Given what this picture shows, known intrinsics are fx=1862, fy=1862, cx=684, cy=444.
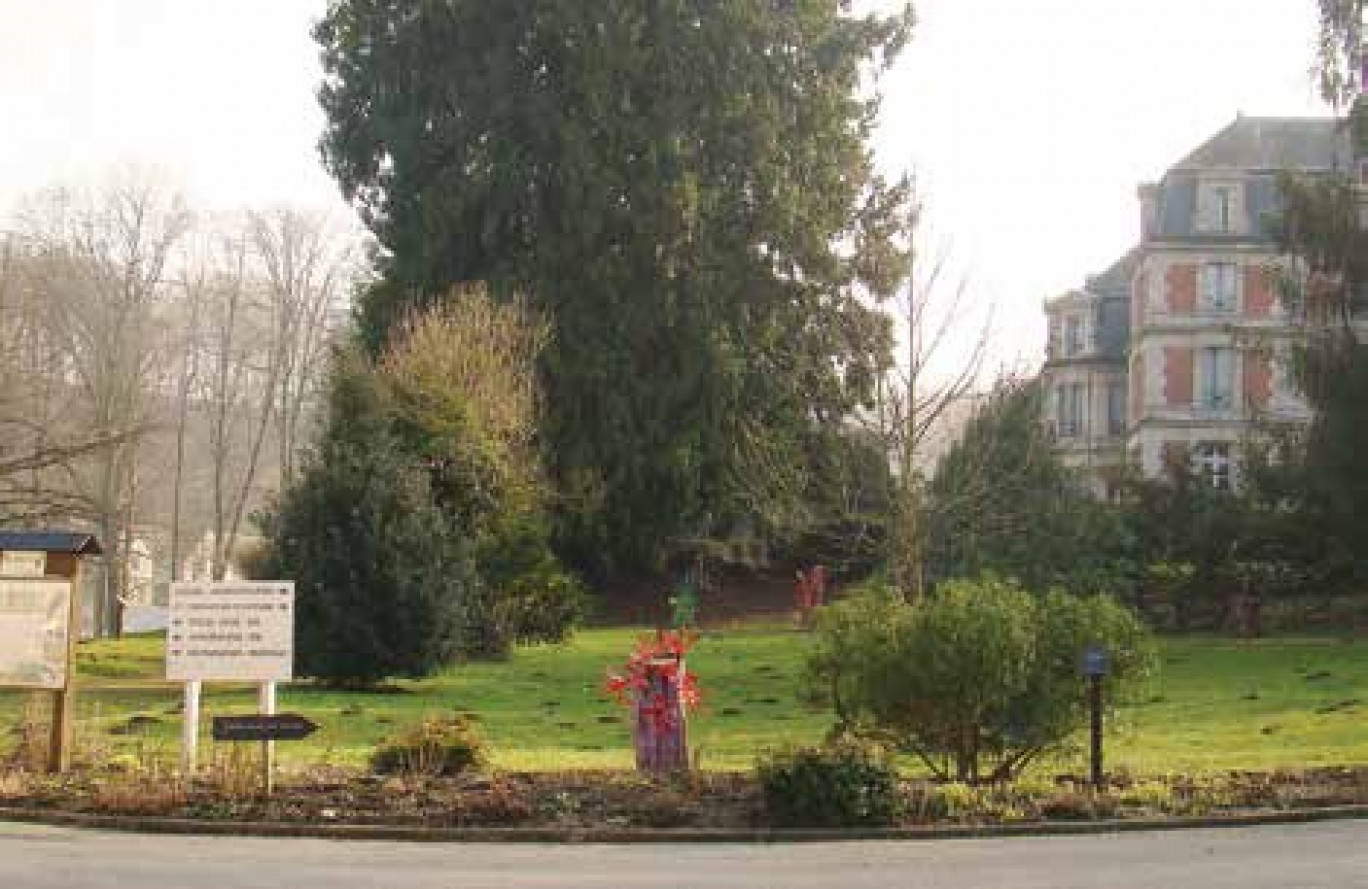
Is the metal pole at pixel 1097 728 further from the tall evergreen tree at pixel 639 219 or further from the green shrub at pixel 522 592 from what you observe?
the tall evergreen tree at pixel 639 219

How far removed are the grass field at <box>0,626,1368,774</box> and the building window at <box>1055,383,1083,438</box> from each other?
38.1 m

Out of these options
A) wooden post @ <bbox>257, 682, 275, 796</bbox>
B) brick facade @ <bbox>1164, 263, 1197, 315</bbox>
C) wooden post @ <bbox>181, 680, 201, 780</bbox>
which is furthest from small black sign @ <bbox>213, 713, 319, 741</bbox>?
brick facade @ <bbox>1164, 263, 1197, 315</bbox>

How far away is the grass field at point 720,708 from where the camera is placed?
19.0m

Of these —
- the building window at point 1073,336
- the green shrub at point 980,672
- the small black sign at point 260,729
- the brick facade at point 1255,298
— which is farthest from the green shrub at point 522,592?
the building window at point 1073,336

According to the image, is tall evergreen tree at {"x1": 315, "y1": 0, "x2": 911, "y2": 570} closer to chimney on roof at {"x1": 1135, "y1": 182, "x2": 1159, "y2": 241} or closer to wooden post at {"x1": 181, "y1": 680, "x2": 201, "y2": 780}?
chimney on roof at {"x1": 1135, "y1": 182, "x2": 1159, "y2": 241}

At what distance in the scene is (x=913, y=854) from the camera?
12672 mm

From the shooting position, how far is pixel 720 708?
26234mm

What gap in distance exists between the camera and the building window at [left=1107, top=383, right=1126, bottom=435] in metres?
75.2

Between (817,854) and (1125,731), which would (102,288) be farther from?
(817,854)

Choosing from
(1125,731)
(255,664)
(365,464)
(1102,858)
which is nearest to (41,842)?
(255,664)

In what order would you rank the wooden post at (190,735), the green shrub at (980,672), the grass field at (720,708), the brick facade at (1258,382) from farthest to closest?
the brick facade at (1258,382), the grass field at (720,708), the wooden post at (190,735), the green shrub at (980,672)

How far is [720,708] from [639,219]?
2454cm

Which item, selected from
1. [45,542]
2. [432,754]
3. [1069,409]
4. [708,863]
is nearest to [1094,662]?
[708,863]

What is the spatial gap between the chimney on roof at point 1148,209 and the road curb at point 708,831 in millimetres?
51657
